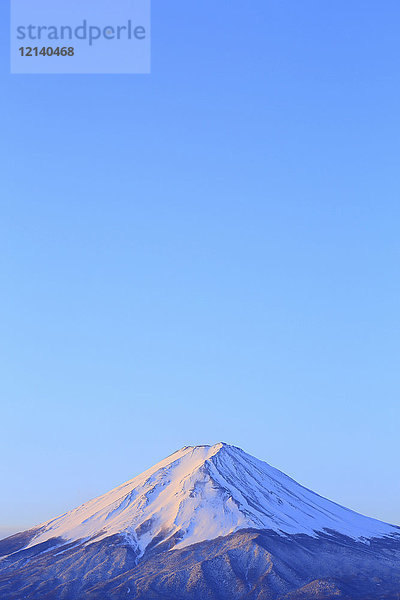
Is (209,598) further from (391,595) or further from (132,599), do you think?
(391,595)

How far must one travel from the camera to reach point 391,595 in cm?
19862

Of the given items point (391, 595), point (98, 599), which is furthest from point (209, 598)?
point (391, 595)

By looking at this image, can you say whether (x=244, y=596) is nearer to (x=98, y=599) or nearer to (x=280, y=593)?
(x=280, y=593)

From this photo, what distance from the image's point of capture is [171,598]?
654ft

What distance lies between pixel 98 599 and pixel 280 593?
47447mm

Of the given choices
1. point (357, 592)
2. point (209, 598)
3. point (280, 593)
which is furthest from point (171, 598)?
point (357, 592)

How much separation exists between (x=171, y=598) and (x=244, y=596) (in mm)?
19007

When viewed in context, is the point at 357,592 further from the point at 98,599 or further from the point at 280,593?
the point at 98,599

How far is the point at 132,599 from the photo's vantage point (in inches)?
7810

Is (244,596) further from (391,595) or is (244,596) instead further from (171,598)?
(391,595)

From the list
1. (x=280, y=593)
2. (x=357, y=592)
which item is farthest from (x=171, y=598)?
(x=357, y=592)

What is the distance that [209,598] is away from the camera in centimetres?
19938

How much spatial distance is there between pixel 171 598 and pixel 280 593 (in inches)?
1117

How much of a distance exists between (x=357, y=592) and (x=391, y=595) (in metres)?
8.70
